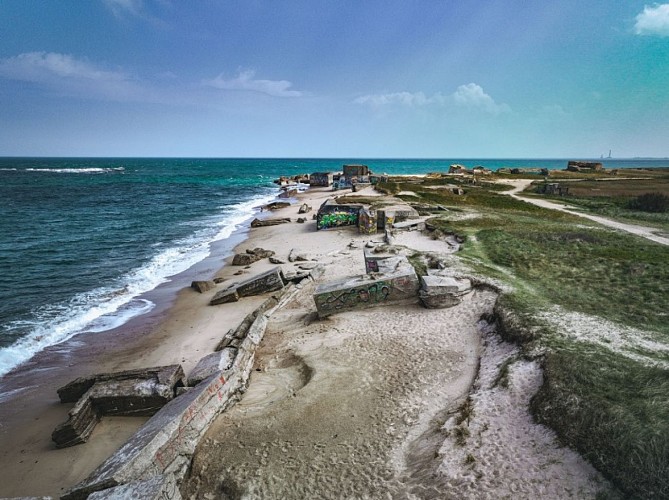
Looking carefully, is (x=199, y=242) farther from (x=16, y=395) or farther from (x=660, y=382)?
(x=660, y=382)

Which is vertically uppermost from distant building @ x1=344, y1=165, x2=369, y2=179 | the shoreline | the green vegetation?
distant building @ x1=344, y1=165, x2=369, y2=179

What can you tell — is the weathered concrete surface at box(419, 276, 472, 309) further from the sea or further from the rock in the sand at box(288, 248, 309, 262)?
the sea

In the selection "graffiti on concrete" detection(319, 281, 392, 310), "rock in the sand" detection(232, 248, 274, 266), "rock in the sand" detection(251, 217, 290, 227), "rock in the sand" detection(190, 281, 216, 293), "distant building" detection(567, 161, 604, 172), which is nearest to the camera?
"graffiti on concrete" detection(319, 281, 392, 310)

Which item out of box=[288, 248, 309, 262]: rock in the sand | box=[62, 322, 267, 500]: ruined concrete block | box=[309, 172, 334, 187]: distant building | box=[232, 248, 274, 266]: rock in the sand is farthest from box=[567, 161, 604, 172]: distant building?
box=[62, 322, 267, 500]: ruined concrete block

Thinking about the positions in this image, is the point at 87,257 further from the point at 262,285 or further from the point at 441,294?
the point at 441,294

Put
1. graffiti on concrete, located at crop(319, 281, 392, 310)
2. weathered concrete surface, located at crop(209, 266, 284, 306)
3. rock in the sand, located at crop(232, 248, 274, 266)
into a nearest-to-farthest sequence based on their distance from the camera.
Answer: graffiti on concrete, located at crop(319, 281, 392, 310) < weathered concrete surface, located at crop(209, 266, 284, 306) < rock in the sand, located at crop(232, 248, 274, 266)

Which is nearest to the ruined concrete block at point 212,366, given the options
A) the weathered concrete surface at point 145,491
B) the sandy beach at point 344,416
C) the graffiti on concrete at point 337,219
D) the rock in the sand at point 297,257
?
the sandy beach at point 344,416

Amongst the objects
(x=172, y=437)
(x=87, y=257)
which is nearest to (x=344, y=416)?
(x=172, y=437)

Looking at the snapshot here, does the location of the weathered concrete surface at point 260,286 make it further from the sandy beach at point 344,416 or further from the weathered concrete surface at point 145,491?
the weathered concrete surface at point 145,491
